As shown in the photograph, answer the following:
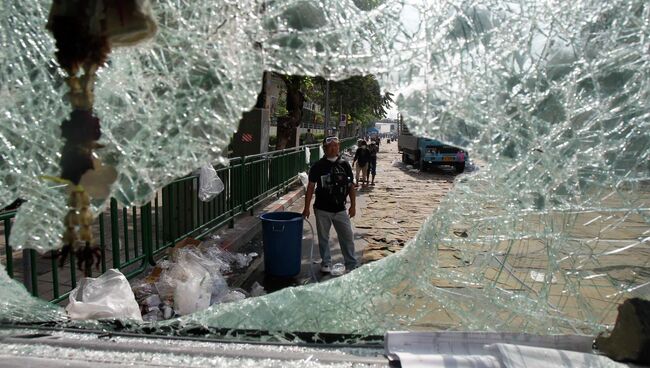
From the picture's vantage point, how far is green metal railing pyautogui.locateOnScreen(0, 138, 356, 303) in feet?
11.4

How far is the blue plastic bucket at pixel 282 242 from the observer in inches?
203

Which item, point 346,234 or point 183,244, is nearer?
point 183,244

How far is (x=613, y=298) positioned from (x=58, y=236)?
89.8 inches

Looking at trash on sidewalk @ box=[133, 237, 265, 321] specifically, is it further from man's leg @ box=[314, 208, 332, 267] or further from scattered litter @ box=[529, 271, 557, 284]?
scattered litter @ box=[529, 271, 557, 284]

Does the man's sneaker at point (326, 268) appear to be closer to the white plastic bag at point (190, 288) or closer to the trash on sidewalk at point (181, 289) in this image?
the trash on sidewalk at point (181, 289)

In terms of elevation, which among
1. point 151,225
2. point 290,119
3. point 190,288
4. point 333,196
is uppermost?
point 290,119

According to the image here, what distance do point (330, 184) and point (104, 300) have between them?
3060mm

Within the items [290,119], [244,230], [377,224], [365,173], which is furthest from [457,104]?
[365,173]

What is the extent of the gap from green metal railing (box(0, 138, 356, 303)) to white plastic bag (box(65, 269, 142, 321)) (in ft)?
0.43

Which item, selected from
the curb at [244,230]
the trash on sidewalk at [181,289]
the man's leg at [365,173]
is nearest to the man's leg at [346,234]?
the trash on sidewalk at [181,289]

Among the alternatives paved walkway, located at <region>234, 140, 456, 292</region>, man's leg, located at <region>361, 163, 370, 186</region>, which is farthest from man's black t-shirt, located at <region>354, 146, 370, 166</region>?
paved walkway, located at <region>234, 140, 456, 292</region>

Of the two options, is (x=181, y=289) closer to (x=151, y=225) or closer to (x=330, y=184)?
(x=151, y=225)

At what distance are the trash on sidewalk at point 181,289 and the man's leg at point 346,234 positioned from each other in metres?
1.27

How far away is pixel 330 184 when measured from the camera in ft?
17.9
